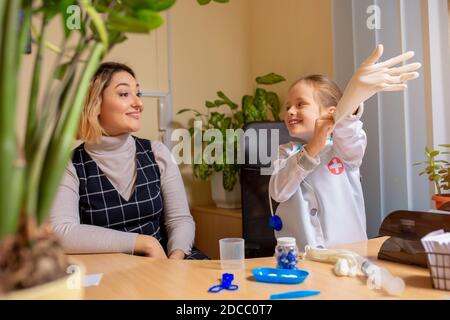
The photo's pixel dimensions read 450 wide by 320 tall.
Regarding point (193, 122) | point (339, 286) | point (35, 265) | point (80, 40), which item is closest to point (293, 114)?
point (339, 286)

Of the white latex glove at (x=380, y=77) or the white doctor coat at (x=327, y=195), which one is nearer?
the white latex glove at (x=380, y=77)

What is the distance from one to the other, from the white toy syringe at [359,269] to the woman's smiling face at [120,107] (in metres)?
0.90

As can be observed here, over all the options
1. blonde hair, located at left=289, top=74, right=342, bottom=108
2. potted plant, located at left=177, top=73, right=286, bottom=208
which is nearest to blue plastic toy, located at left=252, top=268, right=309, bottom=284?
blonde hair, located at left=289, top=74, right=342, bottom=108

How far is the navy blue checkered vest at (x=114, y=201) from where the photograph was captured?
5.21ft

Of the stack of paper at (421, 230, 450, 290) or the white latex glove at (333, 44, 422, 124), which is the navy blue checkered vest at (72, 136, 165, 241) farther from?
the stack of paper at (421, 230, 450, 290)

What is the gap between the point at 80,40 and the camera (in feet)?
1.76

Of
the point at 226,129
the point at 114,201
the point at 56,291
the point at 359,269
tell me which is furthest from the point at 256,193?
the point at 56,291

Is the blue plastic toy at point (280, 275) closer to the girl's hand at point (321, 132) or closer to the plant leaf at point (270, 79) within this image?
the girl's hand at point (321, 132)

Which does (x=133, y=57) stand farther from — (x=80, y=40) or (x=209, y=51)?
(x=80, y=40)

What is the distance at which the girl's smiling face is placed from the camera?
4.69 feet

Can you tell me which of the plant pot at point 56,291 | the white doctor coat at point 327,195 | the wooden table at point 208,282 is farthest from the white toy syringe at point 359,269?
the plant pot at point 56,291

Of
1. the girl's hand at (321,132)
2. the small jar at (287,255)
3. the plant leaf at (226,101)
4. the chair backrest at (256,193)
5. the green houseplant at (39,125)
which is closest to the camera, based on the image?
the green houseplant at (39,125)

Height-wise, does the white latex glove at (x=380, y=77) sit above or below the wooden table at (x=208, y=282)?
above
